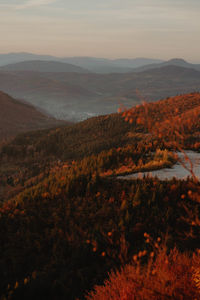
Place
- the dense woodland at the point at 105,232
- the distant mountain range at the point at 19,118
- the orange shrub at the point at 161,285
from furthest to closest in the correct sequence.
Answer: the distant mountain range at the point at 19,118
the dense woodland at the point at 105,232
the orange shrub at the point at 161,285

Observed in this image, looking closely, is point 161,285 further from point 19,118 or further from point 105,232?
point 19,118

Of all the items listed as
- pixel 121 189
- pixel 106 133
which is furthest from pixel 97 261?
pixel 106 133

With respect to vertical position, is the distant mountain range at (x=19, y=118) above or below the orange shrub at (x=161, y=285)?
below

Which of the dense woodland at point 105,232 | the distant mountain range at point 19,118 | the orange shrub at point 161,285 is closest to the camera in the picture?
the orange shrub at point 161,285

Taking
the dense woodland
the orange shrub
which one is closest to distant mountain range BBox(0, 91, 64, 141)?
the dense woodland

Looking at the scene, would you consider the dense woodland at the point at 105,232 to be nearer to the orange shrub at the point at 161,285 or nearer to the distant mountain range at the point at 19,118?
the orange shrub at the point at 161,285

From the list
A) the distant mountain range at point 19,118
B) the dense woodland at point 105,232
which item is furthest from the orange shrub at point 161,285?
the distant mountain range at point 19,118

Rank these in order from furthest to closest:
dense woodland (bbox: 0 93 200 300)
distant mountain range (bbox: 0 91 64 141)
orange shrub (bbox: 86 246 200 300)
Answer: distant mountain range (bbox: 0 91 64 141)
dense woodland (bbox: 0 93 200 300)
orange shrub (bbox: 86 246 200 300)

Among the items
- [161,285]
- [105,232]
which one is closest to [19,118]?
[105,232]

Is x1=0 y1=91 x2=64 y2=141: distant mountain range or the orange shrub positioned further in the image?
x1=0 y1=91 x2=64 y2=141: distant mountain range

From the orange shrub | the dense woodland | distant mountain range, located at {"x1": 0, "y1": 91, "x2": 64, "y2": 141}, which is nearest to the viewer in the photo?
the orange shrub

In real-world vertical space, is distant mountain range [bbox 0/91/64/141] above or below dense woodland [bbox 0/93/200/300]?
below

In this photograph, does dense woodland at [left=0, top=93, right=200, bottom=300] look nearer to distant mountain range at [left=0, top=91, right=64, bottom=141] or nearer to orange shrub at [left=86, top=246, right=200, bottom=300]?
orange shrub at [left=86, top=246, right=200, bottom=300]
